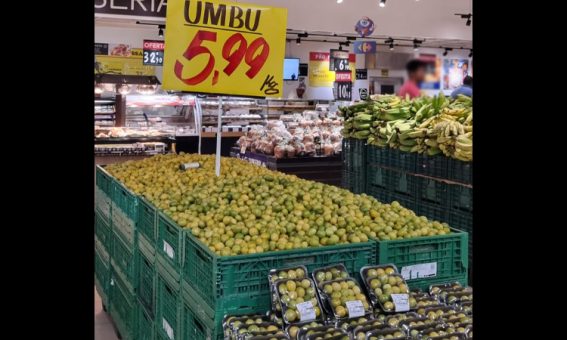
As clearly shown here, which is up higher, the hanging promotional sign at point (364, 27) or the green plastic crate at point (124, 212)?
the hanging promotional sign at point (364, 27)

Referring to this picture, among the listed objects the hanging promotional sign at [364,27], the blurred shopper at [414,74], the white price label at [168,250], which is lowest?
the white price label at [168,250]

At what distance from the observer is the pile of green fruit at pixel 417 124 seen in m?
4.95

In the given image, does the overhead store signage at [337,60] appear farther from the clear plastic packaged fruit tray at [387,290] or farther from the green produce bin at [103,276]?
the clear plastic packaged fruit tray at [387,290]

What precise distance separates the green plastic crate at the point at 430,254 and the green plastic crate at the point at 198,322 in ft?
2.17

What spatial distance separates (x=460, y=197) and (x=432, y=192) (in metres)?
0.41

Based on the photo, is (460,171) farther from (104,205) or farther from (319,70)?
(319,70)

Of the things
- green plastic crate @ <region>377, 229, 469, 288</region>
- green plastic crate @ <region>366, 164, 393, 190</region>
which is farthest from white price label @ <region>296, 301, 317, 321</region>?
green plastic crate @ <region>366, 164, 393, 190</region>

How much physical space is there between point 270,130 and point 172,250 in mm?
5725

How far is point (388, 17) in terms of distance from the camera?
46.5ft

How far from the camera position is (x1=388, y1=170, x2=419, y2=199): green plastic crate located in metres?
5.43

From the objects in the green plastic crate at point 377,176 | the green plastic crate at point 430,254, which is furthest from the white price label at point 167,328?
the green plastic crate at point 377,176
